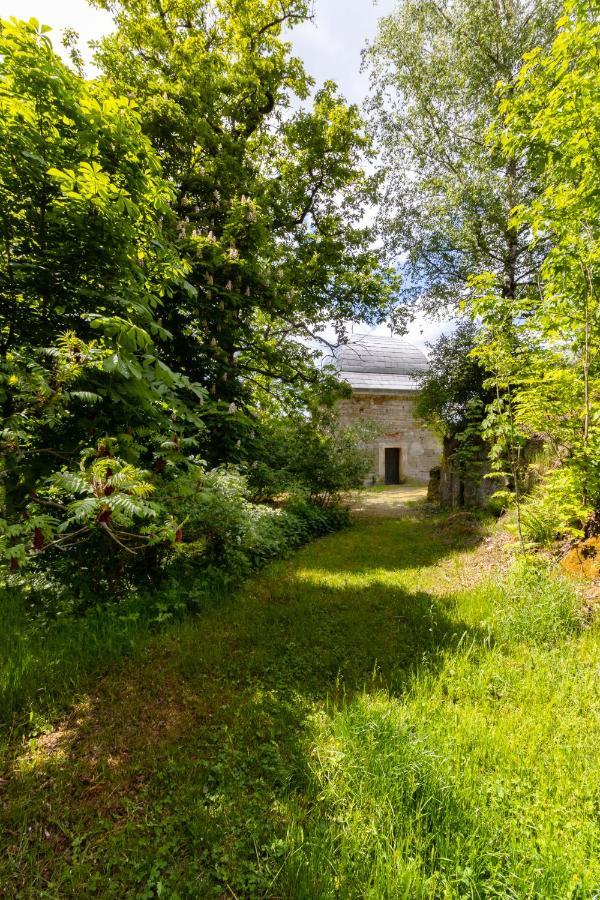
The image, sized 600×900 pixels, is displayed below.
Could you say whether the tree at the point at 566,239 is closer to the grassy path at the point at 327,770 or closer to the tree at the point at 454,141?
the grassy path at the point at 327,770

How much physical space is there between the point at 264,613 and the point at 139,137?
4.41m

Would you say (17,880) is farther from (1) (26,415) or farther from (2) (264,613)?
(2) (264,613)

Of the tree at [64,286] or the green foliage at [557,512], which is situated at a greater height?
the tree at [64,286]

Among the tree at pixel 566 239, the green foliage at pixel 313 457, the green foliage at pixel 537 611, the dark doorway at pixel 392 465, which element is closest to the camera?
the green foliage at pixel 537 611

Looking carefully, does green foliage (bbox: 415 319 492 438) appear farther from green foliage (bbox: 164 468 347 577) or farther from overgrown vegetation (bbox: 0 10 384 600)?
green foliage (bbox: 164 468 347 577)

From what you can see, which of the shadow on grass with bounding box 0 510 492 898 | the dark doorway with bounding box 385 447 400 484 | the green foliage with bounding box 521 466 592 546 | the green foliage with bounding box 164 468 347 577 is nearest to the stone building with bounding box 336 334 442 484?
the dark doorway with bounding box 385 447 400 484

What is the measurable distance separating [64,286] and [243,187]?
6.35 metres

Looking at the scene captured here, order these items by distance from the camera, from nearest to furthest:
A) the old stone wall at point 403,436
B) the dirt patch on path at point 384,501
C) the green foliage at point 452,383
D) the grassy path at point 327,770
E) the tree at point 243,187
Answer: the grassy path at point 327,770 < the tree at point 243,187 < the green foliage at point 452,383 < the dirt patch on path at point 384,501 < the old stone wall at point 403,436

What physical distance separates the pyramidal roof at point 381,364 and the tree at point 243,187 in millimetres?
6640

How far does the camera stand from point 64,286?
8.25 ft

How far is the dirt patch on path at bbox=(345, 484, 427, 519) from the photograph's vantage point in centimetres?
1054

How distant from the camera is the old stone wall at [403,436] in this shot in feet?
57.7

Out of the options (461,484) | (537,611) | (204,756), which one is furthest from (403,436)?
(204,756)

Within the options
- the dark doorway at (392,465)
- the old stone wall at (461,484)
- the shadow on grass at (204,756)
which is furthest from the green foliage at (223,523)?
the dark doorway at (392,465)
